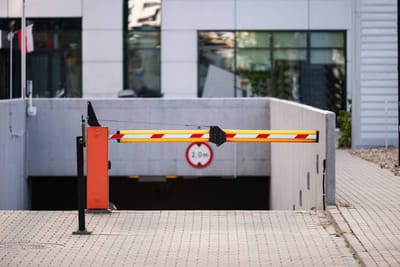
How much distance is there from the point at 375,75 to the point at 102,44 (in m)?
9.58

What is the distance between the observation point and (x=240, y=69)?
3288cm

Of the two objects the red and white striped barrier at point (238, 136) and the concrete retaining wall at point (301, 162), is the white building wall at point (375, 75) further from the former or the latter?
the red and white striped barrier at point (238, 136)

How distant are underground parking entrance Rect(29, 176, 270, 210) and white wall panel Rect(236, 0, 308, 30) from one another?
827 cm

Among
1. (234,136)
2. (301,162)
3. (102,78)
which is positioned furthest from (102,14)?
(234,136)

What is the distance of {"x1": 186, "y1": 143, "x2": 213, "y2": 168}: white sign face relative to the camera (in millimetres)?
24359

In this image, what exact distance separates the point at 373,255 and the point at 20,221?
4.86 m

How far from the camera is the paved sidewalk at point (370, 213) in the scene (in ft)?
35.1

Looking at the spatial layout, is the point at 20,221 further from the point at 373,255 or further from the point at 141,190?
the point at 141,190

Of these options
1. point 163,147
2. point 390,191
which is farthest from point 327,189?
point 163,147

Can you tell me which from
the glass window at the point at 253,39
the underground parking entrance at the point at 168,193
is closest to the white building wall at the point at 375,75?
the underground parking entrance at the point at 168,193

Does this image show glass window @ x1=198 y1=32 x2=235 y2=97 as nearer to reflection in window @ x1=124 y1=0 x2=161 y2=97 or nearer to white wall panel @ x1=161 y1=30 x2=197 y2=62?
white wall panel @ x1=161 y1=30 x2=197 y2=62

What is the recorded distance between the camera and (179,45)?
107 ft

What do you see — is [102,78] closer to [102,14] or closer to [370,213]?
[102,14]

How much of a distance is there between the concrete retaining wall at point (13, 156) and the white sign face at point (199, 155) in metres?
3.64
